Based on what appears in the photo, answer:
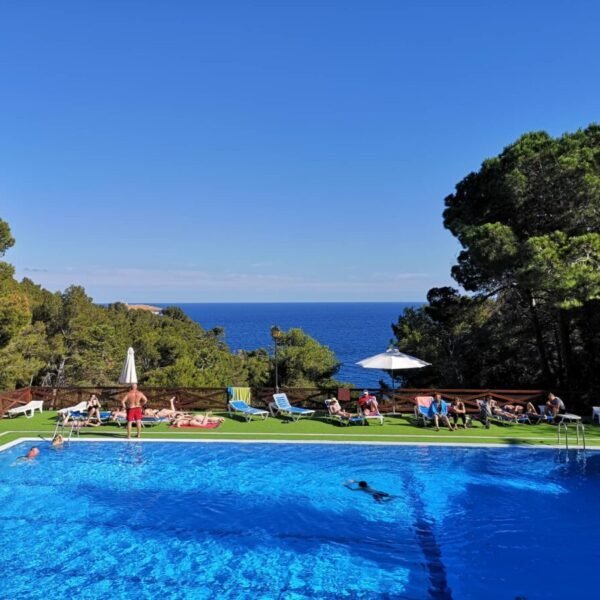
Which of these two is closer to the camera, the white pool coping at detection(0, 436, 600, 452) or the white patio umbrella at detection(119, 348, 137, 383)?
the white pool coping at detection(0, 436, 600, 452)

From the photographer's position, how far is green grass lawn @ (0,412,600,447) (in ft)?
44.1

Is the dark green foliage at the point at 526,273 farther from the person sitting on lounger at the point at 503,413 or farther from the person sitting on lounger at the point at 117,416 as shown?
the person sitting on lounger at the point at 117,416

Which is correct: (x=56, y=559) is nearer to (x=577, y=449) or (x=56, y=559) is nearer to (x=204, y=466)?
(x=204, y=466)

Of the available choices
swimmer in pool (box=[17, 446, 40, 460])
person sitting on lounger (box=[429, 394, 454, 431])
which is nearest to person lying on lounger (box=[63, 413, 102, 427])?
swimmer in pool (box=[17, 446, 40, 460])

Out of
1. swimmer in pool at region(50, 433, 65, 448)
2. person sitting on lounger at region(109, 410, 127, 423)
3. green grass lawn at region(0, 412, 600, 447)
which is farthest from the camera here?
person sitting on lounger at region(109, 410, 127, 423)

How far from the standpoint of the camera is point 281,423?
615 inches

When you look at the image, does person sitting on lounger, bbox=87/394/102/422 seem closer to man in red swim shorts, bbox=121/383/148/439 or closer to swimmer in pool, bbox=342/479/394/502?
man in red swim shorts, bbox=121/383/148/439

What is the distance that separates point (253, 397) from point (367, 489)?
7.78m

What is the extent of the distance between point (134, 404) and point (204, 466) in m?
3.47

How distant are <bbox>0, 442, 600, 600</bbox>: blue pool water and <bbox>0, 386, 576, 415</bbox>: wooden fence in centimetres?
368

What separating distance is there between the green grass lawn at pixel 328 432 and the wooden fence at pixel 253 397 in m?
1.03

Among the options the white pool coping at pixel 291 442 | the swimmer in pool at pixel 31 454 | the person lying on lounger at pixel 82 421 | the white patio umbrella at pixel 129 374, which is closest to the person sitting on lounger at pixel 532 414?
the white pool coping at pixel 291 442

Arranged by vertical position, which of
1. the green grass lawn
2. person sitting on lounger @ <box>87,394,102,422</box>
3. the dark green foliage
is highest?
the dark green foliage

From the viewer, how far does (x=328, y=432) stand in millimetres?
14359
